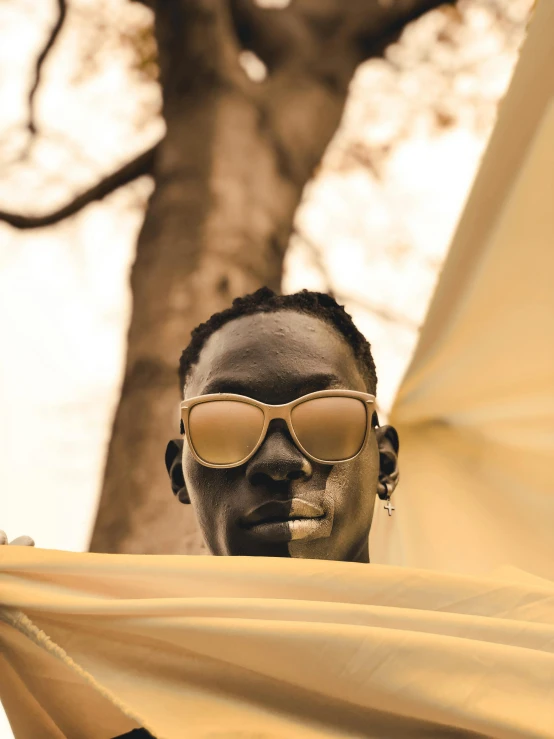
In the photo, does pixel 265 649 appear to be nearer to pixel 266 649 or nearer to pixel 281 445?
pixel 266 649

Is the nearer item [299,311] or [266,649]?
[266,649]

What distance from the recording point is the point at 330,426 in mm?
926

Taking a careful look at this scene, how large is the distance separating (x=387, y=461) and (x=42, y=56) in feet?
5.63

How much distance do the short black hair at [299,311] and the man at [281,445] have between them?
40 mm

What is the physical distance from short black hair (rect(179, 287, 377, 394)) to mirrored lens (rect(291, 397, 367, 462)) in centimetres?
18

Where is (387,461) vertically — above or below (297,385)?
below

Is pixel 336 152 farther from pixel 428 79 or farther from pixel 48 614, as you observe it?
pixel 48 614

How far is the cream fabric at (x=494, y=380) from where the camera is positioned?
4.02ft

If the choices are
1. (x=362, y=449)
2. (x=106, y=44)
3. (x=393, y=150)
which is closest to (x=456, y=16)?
(x=393, y=150)

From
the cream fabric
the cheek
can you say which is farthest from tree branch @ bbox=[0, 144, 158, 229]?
the cheek

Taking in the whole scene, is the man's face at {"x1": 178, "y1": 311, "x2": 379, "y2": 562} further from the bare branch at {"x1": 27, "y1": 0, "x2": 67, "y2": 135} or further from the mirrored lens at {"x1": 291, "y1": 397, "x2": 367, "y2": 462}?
the bare branch at {"x1": 27, "y1": 0, "x2": 67, "y2": 135}

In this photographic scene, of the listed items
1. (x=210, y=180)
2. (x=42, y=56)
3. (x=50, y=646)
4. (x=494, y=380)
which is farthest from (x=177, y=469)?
(x=42, y=56)

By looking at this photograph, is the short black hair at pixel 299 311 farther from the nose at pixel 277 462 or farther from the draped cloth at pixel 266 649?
the draped cloth at pixel 266 649

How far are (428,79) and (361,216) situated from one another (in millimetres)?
499
